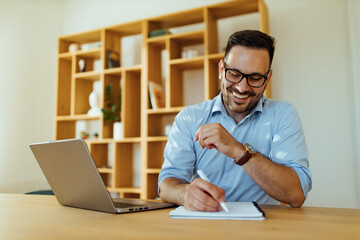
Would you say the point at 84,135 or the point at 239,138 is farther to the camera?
the point at 84,135

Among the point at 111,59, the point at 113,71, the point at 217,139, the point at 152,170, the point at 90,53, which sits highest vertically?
the point at 90,53

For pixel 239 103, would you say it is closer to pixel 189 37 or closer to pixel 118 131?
pixel 189 37

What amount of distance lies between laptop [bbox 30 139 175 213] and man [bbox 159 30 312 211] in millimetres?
310

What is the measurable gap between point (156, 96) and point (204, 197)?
2.12 meters

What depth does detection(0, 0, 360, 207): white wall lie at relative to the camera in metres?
2.58

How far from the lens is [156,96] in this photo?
3010mm

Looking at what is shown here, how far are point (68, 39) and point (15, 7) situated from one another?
2.04ft

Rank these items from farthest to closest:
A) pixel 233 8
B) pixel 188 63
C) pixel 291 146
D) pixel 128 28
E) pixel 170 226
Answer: pixel 128 28 < pixel 188 63 < pixel 233 8 < pixel 291 146 < pixel 170 226

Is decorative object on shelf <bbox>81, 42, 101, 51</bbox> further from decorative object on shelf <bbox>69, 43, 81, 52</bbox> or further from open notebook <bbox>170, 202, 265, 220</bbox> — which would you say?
open notebook <bbox>170, 202, 265, 220</bbox>

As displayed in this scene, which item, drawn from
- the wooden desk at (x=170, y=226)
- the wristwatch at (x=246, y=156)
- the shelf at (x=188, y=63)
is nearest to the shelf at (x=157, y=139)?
the shelf at (x=188, y=63)

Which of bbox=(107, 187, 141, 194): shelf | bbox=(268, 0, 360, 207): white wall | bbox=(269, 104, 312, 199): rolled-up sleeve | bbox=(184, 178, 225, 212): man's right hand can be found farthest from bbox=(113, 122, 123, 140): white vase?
bbox=(184, 178, 225, 212): man's right hand

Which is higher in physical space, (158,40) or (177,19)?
(177,19)

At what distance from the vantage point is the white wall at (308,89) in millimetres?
2582

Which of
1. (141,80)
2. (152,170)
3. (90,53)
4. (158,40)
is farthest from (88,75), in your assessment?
(152,170)
